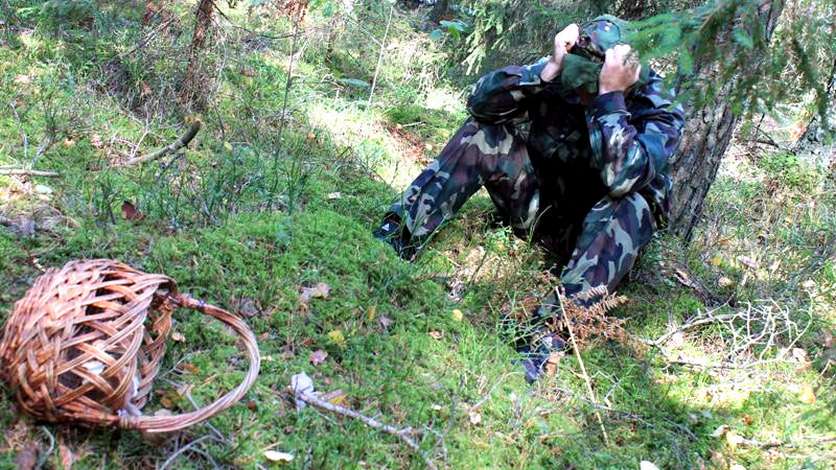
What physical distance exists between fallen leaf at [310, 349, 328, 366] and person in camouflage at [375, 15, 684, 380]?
932 millimetres

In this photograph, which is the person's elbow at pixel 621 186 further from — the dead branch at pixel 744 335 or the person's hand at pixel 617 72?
the dead branch at pixel 744 335

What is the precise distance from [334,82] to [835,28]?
4499mm

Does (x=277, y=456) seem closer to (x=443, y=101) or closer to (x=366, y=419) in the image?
(x=366, y=419)

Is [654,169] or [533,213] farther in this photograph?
[533,213]

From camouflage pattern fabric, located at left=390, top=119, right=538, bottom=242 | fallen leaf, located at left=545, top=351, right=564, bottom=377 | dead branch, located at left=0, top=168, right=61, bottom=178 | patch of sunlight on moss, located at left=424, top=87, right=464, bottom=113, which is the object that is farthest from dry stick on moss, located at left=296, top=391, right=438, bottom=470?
patch of sunlight on moss, located at left=424, top=87, right=464, bottom=113

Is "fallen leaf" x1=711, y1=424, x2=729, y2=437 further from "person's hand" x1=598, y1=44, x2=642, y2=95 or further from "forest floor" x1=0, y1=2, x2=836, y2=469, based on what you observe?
"person's hand" x1=598, y1=44, x2=642, y2=95

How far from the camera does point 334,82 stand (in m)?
5.94

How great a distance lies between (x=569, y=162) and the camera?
360 centimetres

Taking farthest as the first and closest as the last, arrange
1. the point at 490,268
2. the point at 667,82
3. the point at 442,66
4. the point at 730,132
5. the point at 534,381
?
the point at 442,66
the point at 730,132
the point at 490,268
the point at 534,381
the point at 667,82

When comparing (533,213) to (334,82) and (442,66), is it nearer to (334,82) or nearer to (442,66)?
(334,82)

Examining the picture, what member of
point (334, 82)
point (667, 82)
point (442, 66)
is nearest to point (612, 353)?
point (667, 82)

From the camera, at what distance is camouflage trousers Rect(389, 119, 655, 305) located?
317 centimetres

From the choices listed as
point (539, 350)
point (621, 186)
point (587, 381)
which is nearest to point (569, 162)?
point (621, 186)

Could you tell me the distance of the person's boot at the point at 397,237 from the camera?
347 cm
